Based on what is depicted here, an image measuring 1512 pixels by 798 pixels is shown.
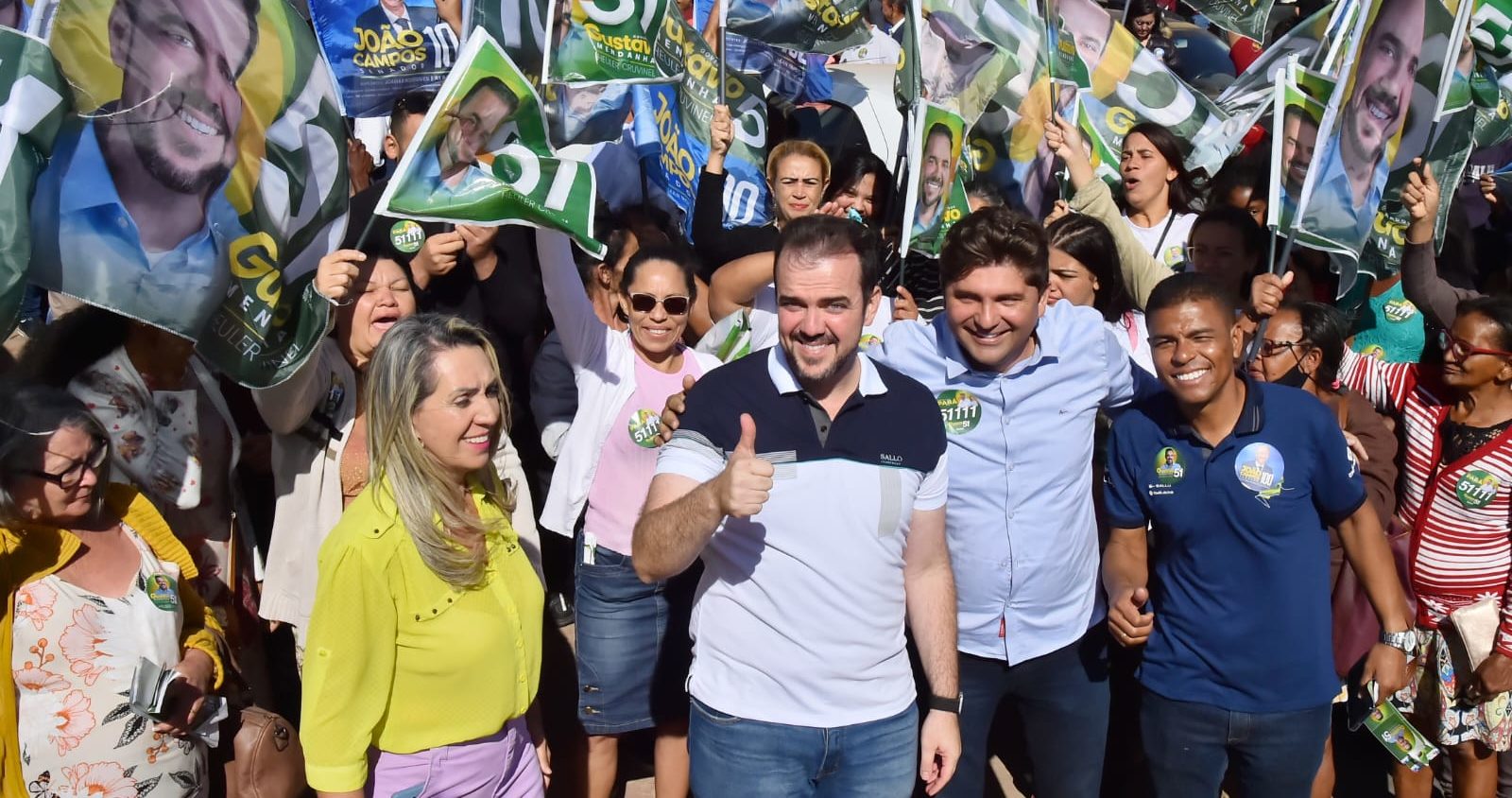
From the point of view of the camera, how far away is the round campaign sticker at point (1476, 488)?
3.88 metres

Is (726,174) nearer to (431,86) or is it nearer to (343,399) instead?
(431,86)

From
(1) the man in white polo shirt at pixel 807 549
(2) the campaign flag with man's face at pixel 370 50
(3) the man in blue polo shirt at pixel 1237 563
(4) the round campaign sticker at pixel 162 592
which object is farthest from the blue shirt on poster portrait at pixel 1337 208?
(4) the round campaign sticker at pixel 162 592

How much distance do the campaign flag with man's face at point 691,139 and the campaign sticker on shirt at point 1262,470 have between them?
8.23 feet

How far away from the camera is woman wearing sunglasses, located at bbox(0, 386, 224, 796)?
2590mm

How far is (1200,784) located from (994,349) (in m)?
1.34

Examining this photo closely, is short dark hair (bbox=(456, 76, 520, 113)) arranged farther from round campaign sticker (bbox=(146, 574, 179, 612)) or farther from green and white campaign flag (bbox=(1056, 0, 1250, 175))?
green and white campaign flag (bbox=(1056, 0, 1250, 175))

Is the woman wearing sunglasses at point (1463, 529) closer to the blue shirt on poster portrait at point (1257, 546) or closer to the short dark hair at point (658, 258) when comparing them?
the blue shirt on poster portrait at point (1257, 546)

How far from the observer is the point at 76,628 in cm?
264

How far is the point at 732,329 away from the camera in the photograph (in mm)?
4027

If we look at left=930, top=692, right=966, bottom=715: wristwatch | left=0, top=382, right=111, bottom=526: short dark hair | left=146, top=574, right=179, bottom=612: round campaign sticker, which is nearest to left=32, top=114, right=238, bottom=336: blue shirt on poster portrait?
left=0, top=382, right=111, bottom=526: short dark hair

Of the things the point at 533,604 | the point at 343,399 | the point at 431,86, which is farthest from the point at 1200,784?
the point at 431,86

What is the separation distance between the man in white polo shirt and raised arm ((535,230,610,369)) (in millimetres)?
1009

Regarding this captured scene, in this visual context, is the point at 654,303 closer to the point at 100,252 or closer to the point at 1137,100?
the point at 100,252

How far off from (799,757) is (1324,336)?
8.26ft
